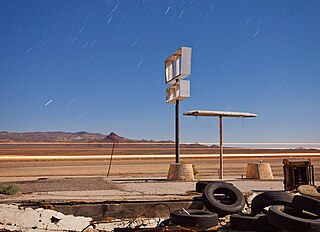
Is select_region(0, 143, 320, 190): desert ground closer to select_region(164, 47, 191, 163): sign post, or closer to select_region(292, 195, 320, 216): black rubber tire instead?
select_region(164, 47, 191, 163): sign post

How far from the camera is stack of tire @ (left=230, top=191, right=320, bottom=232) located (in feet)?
A: 28.9

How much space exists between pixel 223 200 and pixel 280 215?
2.81 metres

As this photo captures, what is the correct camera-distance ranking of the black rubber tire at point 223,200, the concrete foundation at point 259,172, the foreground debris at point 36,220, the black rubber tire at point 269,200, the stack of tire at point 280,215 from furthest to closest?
1. the concrete foundation at point 259,172
2. the black rubber tire at point 223,200
3. the black rubber tire at point 269,200
4. the foreground debris at point 36,220
5. the stack of tire at point 280,215

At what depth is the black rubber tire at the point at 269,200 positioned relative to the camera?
10.6 meters

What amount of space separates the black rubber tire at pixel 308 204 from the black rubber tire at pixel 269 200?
61cm

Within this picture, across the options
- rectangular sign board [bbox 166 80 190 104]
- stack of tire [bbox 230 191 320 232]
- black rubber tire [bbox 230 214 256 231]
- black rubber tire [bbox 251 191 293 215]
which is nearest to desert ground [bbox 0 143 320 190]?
rectangular sign board [bbox 166 80 190 104]

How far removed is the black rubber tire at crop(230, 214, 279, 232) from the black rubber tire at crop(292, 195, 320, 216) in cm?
68

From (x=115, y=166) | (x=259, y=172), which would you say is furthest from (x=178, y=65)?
(x=115, y=166)

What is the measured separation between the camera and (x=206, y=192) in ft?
37.0

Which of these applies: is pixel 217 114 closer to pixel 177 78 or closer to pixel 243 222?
pixel 177 78

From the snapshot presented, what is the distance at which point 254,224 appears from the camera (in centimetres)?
992

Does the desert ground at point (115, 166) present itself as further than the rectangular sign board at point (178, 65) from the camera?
Yes

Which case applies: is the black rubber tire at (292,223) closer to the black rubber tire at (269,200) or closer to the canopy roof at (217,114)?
the black rubber tire at (269,200)

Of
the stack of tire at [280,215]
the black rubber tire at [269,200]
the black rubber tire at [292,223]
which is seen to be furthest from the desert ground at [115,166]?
the black rubber tire at [292,223]
